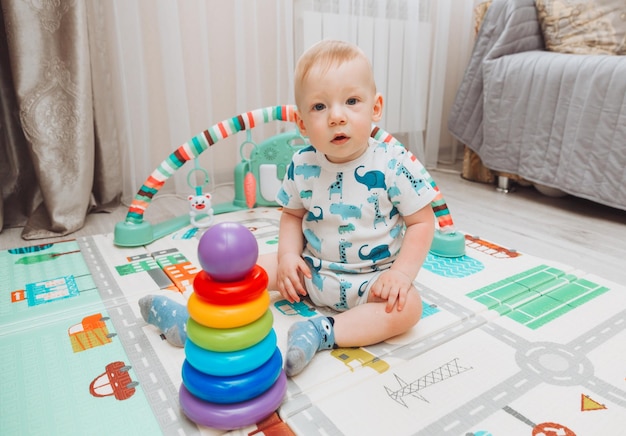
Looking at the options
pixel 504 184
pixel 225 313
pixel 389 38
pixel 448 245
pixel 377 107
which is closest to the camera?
pixel 225 313

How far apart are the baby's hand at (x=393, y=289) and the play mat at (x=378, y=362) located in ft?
0.26

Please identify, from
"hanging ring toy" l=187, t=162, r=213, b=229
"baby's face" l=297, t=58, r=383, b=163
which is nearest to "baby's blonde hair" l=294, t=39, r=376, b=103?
"baby's face" l=297, t=58, r=383, b=163

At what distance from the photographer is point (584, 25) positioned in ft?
5.30

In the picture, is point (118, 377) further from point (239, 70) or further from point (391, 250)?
point (239, 70)

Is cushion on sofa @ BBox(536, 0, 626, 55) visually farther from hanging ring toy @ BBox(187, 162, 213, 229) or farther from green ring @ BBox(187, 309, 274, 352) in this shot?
green ring @ BBox(187, 309, 274, 352)

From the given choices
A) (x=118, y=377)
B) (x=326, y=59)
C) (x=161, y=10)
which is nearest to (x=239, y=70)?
(x=161, y=10)

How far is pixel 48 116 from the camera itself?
1.28 meters

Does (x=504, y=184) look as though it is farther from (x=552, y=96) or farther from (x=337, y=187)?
(x=337, y=187)

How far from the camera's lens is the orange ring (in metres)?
0.51

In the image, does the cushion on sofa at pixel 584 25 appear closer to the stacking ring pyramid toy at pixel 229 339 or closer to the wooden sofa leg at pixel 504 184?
A: the wooden sofa leg at pixel 504 184

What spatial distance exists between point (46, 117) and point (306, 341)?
1.06 m

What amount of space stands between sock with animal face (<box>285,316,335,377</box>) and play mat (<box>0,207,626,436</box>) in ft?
0.07

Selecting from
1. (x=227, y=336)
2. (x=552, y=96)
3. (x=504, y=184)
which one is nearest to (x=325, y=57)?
(x=227, y=336)

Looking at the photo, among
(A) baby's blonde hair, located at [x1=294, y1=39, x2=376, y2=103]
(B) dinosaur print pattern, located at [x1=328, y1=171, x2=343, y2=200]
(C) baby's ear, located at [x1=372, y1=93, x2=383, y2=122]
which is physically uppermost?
(A) baby's blonde hair, located at [x1=294, y1=39, x2=376, y2=103]
